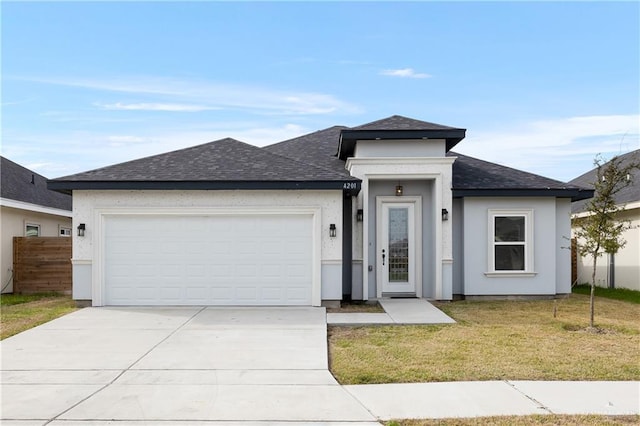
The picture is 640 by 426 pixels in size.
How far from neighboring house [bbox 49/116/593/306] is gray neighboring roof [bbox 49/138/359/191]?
0.03 m

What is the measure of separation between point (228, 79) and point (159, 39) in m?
2.66

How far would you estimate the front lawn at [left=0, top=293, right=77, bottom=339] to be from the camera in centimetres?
970

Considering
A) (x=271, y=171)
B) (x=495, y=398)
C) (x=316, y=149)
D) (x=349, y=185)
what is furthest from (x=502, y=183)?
(x=495, y=398)

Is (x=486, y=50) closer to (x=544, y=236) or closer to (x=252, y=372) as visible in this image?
(x=544, y=236)

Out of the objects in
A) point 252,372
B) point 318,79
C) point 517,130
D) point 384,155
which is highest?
point 318,79

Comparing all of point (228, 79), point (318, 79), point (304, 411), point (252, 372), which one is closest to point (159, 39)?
point (228, 79)

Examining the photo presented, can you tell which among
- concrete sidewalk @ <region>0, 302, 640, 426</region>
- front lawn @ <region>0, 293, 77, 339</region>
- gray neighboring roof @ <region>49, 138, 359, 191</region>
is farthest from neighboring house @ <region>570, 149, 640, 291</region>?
front lawn @ <region>0, 293, 77, 339</region>

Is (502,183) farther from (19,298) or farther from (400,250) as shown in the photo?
(19,298)

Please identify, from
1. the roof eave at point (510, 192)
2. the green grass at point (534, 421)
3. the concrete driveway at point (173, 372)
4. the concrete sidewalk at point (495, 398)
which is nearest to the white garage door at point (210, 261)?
the concrete driveway at point (173, 372)

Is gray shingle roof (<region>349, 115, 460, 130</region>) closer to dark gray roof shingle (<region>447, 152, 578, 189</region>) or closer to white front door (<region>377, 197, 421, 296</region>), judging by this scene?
dark gray roof shingle (<region>447, 152, 578, 189</region>)

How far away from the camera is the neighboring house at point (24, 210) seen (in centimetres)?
1512

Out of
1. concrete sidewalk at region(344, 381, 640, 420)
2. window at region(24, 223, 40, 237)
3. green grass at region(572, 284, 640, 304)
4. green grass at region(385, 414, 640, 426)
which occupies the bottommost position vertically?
green grass at region(572, 284, 640, 304)

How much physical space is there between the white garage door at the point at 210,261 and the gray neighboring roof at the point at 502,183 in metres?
4.42

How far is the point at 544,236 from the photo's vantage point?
13.5 metres
